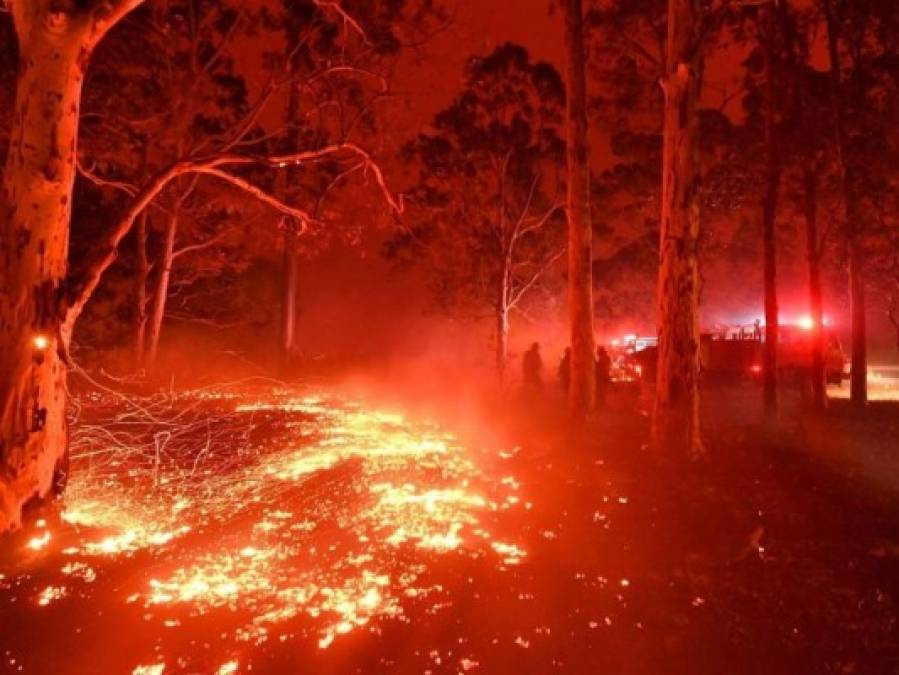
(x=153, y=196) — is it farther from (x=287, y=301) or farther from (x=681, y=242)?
(x=287, y=301)

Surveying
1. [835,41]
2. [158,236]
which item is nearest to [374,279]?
[158,236]

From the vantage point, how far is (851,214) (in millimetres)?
15484

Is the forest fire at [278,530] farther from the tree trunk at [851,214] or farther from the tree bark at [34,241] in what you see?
the tree trunk at [851,214]

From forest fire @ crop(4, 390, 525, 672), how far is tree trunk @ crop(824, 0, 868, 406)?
36.9 feet

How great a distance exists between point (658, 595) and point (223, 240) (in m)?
20.4

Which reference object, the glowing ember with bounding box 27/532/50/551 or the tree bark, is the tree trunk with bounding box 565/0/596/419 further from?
the glowing ember with bounding box 27/532/50/551

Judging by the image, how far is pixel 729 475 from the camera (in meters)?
9.05

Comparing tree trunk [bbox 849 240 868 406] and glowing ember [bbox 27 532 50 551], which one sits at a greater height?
tree trunk [bbox 849 240 868 406]

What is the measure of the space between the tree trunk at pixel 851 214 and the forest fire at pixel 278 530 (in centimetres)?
1123

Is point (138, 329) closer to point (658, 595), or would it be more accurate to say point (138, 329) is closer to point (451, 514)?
point (451, 514)

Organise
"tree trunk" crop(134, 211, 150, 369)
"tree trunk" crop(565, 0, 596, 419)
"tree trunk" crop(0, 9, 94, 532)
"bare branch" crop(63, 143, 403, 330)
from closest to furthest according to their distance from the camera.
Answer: "tree trunk" crop(0, 9, 94, 532)
"bare branch" crop(63, 143, 403, 330)
"tree trunk" crop(565, 0, 596, 419)
"tree trunk" crop(134, 211, 150, 369)

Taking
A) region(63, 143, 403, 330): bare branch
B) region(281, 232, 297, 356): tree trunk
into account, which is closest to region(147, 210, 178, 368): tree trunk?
region(281, 232, 297, 356): tree trunk

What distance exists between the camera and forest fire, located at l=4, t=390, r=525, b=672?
17.1ft

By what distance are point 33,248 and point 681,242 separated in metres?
8.17
